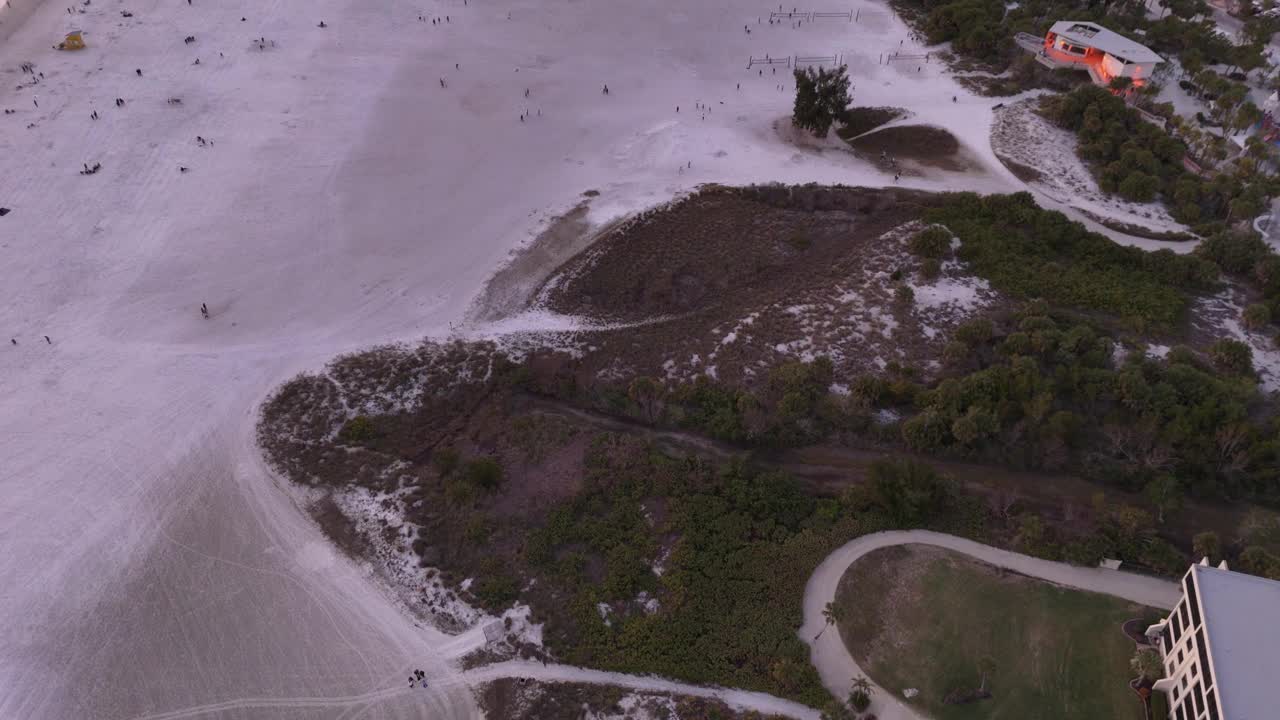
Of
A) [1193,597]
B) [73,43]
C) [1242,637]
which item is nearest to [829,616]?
[1193,597]

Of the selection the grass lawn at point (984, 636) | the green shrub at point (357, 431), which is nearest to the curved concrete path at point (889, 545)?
the grass lawn at point (984, 636)

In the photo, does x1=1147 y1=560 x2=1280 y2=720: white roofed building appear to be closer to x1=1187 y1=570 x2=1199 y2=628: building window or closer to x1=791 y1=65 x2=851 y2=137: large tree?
x1=1187 y1=570 x2=1199 y2=628: building window

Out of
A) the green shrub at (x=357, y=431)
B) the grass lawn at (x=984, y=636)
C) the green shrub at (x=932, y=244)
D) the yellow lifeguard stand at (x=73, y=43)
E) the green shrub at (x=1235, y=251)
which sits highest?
the yellow lifeguard stand at (x=73, y=43)

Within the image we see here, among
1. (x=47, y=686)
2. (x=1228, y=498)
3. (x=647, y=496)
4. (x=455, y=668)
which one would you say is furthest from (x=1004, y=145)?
(x=47, y=686)

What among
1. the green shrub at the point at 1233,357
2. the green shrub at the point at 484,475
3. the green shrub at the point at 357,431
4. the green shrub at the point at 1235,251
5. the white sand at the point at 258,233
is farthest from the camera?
the green shrub at the point at 1235,251

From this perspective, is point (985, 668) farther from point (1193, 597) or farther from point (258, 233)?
point (258, 233)

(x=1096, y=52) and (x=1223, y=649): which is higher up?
(x=1096, y=52)

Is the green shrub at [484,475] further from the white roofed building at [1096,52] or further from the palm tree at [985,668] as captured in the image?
the white roofed building at [1096,52]
